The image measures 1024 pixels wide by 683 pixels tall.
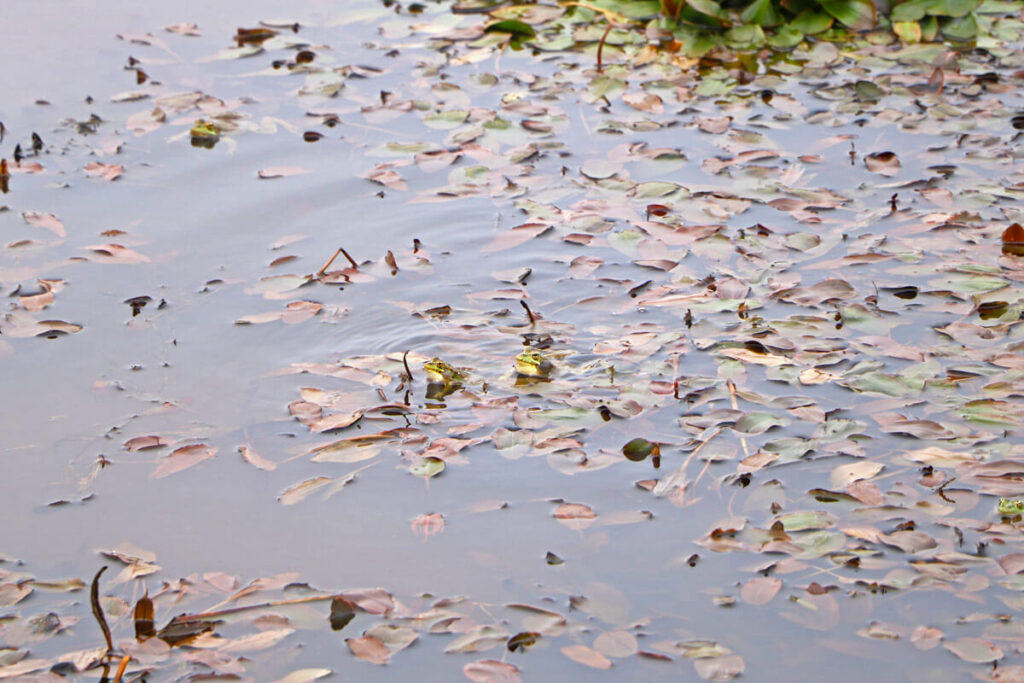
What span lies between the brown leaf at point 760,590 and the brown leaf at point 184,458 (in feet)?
4.22

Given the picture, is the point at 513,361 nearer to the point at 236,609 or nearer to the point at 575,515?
the point at 575,515

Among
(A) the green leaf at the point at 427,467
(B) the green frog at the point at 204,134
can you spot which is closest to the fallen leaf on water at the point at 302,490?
(A) the green leaf at the point at 427,467

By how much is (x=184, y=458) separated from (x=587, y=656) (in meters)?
1.10

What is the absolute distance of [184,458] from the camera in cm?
243

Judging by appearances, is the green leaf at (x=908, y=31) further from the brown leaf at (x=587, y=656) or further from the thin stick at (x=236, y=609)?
the thin stick at (x=236, y=609)

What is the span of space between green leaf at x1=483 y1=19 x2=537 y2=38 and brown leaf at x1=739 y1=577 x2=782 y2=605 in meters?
3.17

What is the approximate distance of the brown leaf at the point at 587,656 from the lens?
1.94m

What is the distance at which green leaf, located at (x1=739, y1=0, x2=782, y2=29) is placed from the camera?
14.7 ft

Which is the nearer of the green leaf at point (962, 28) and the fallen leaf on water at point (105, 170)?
the fallen leaf on water at point (105, 170)

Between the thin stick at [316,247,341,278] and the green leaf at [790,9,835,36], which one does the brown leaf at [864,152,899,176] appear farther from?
the thin stick at [316,247,341,278]

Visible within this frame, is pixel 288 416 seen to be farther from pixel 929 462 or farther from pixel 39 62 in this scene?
pixel 39 62

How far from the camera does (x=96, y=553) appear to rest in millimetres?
2186

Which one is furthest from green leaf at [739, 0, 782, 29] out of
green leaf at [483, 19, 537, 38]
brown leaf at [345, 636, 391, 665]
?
brown leaf at [345, 636, 391, 665]

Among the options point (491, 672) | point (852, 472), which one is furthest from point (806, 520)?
point (491, 672)
